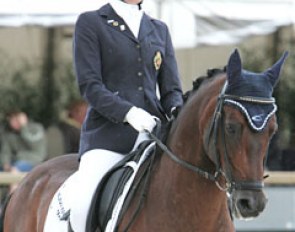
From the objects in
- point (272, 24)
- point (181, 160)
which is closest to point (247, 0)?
point (272, 24)

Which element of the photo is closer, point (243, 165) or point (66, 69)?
point (243, 165)

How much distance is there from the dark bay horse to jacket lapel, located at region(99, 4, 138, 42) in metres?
0.71

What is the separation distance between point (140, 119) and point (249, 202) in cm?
100

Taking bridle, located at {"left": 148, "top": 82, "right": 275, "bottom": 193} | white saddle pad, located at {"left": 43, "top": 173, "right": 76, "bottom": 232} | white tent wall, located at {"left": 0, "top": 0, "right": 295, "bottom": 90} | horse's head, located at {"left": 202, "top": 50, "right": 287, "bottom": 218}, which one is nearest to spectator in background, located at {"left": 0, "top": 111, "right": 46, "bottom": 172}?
white tent wall, located at {"left": 0, "top": 0, "right": 295, "bottom": 90}

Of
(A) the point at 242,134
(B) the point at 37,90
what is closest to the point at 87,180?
(A) the point at 242,134

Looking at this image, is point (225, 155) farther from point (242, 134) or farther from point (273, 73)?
point (273, 73)

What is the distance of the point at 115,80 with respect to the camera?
5.56 metres

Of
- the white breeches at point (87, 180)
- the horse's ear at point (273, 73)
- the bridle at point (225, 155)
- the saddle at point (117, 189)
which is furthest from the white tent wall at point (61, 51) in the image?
the bridle at point (225, 155)

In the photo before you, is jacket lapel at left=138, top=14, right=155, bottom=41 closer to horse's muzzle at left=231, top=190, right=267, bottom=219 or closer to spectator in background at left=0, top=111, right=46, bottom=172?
horse's muzzle at left=231, top=190, right=267, bottom=219

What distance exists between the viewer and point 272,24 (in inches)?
448

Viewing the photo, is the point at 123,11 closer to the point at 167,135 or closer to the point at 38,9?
the point at 167,135

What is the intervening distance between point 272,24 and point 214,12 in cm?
75

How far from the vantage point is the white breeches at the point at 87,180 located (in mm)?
5383

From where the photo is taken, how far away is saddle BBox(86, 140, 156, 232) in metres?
5.20
